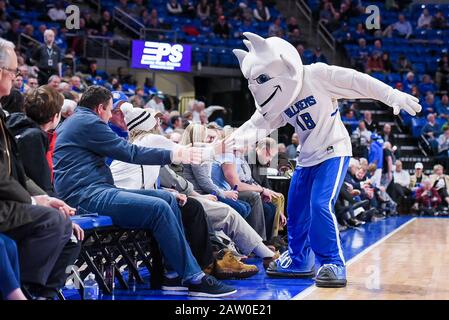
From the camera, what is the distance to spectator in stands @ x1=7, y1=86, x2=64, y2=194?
448cm

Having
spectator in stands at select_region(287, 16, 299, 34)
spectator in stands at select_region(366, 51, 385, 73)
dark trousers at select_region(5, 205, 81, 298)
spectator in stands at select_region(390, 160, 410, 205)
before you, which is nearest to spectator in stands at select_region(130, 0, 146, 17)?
spectator in stands at select_region(287, 16, 299, 34)

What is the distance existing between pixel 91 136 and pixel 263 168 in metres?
3.97

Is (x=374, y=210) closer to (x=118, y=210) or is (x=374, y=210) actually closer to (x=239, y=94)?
(x=239, y=94)

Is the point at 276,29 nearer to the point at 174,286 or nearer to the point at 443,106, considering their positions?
the point at 443,106

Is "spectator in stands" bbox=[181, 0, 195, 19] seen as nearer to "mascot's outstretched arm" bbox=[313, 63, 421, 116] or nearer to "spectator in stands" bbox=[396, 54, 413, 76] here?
"spectator in stands" bbox=[396, 54, 413, 76]

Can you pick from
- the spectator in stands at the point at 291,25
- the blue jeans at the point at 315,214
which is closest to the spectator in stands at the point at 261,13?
the spectator in stands at the point at 291,25

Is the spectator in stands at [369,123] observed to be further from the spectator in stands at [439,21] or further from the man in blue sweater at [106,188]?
the man in blue sweater at [106,188]

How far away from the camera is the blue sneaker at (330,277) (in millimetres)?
5719

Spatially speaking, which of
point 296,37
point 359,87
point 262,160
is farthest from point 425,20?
point 359,87

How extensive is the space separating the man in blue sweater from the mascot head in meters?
1.23

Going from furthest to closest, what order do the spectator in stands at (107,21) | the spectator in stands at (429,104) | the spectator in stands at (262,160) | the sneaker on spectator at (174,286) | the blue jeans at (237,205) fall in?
1. the spectator in stands at (429,104)
2. the spectator in stands at (107,21)
3. the spectator in stands at (262,160)
4. the blue jeans at (237,205)
5. the sneaker on spectator at (174,286)

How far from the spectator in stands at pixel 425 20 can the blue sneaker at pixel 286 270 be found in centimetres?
1299

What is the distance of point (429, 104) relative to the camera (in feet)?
64.4
